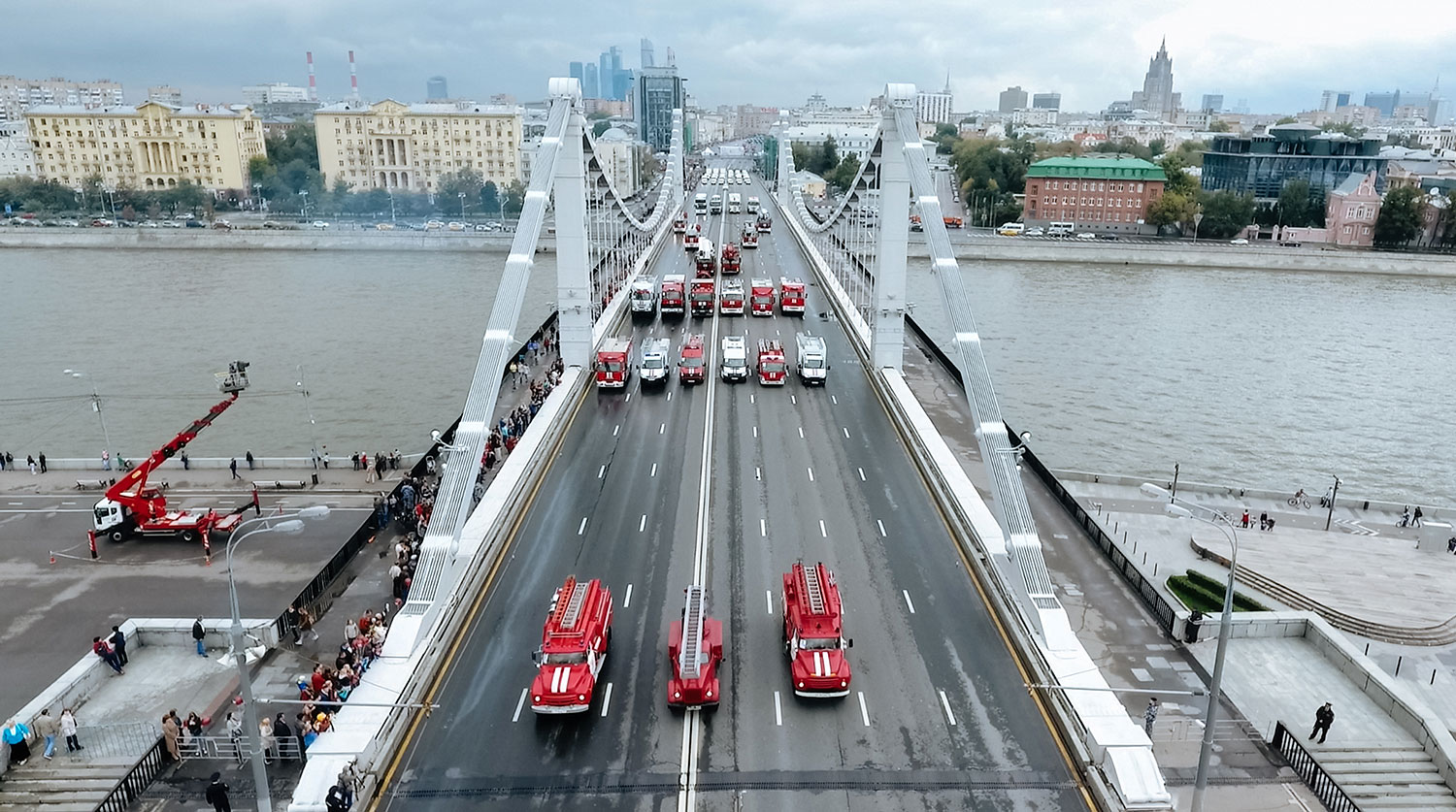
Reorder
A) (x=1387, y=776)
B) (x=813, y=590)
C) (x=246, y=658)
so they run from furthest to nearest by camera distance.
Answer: (x=813, y=590) < (x=1387, y=776) < (x=246, y=658)

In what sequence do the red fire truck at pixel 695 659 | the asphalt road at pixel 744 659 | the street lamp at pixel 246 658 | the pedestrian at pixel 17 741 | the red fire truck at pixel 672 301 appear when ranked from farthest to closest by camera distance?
the red fire truck at pixel 672 301 < the red fire truck at pixel 695 659 < the pedestrian at pixel 17 741 < the asphalt road at pixel 744 659 < the street lamp at pixel 246 658

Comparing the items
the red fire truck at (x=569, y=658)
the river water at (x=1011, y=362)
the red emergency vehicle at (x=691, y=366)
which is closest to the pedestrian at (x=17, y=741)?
the red fire truck at (x=569, y=658)

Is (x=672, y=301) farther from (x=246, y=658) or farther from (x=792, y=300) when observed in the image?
(x=246, y=658)

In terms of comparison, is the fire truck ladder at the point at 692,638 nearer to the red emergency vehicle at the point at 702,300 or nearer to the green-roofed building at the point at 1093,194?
the red emergency vehicle at the point at 702,300

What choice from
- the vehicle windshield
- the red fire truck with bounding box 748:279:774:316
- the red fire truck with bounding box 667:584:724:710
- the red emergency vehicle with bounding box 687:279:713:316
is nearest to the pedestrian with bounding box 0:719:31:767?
the vehicle windshield

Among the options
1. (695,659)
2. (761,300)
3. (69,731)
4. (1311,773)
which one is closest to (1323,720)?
(1311,773)

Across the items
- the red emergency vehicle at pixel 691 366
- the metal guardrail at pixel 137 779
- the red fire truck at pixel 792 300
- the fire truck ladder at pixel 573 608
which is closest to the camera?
the metal guardrail at pixel 137 779
